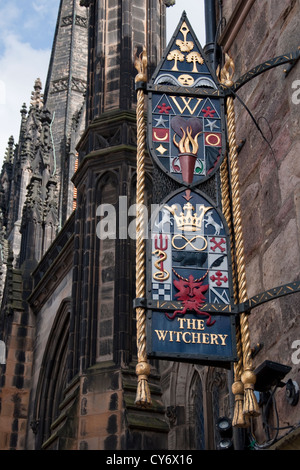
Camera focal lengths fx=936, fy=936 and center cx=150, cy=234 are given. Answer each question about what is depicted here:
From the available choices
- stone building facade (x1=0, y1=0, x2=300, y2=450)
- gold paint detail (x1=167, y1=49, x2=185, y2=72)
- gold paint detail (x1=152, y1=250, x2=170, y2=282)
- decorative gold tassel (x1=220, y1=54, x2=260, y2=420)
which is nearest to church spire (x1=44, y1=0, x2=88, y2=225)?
stone building facade (x1=0, y1=0, x2=300, y2=450)

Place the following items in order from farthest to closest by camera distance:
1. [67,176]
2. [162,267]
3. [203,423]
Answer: [67,176] < [203,423] < [162,267]

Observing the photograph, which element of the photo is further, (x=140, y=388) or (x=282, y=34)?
(x=282, y=34)

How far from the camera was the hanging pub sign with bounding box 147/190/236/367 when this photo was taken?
684cm

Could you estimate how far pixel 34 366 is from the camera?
1986 centimetres

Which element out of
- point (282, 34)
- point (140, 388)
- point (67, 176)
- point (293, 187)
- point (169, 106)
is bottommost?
point (140, 388)

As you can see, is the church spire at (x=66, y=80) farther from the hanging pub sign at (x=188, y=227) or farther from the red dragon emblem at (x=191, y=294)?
the red dragon emblem at (x=191, y=294)

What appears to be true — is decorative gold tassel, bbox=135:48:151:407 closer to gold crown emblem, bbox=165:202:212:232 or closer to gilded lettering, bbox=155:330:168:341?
gilded lettering, bbox=155:330:168:341

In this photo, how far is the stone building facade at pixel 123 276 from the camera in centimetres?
815

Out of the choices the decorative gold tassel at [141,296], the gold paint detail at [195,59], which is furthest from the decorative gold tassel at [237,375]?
the gold paint detail at [195,59]

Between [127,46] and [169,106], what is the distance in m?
7.15

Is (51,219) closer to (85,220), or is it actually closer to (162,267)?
(85,220)

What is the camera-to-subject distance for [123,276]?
12.8m

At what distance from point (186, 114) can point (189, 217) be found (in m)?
1.03

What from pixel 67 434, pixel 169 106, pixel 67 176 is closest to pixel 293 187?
pixel 169 106
